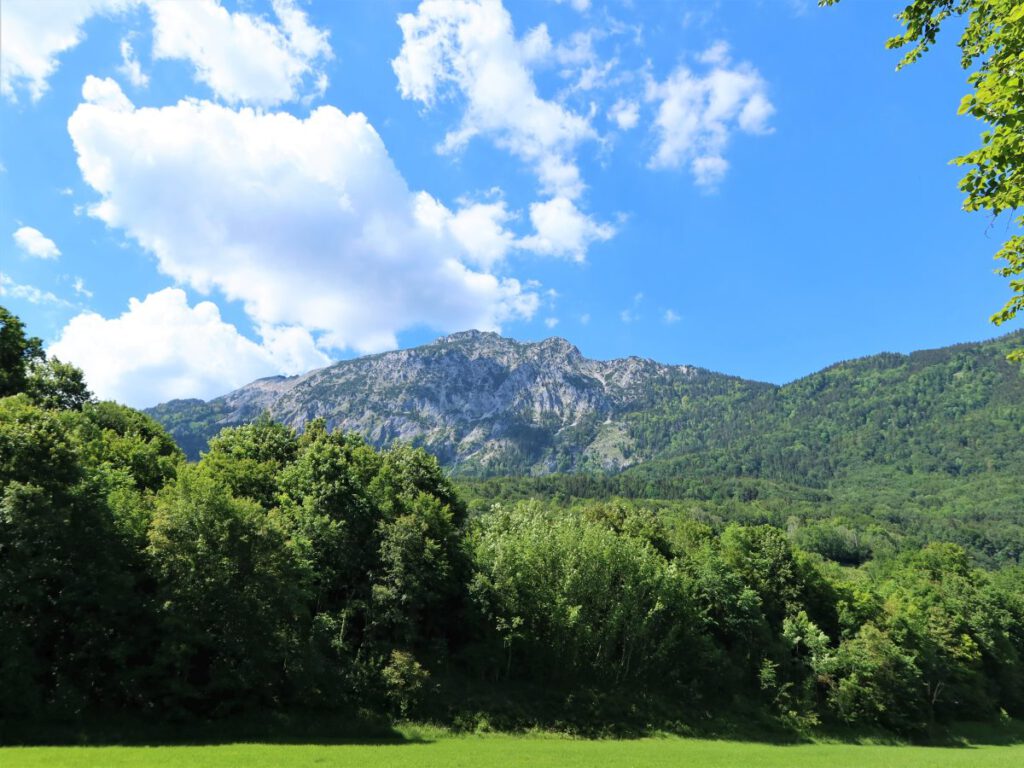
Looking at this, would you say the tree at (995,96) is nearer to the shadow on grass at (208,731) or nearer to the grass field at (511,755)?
the grass field at (511,755)

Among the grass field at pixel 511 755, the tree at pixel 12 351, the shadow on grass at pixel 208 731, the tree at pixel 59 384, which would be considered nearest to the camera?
the grass field at pixel 511 755

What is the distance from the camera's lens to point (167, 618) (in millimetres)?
30734

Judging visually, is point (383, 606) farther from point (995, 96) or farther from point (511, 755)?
point (995, 96)

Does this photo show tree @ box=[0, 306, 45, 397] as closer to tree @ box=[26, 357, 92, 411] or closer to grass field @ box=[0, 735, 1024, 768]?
tree @ box=[26, 357, 92, 411]

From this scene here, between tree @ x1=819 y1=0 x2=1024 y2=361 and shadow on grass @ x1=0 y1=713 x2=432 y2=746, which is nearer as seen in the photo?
tree @ x1=819 y1=0 x2=1024 y2=361

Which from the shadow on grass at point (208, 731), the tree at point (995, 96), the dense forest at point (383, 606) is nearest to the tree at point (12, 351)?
the dense forest at point (383, 606)

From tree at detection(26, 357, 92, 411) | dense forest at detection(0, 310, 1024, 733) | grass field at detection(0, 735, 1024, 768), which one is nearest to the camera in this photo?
grass field at detection(0, 735, 1024, 768)

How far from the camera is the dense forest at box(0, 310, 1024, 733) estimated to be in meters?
29.8

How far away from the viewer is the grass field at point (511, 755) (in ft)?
77.4

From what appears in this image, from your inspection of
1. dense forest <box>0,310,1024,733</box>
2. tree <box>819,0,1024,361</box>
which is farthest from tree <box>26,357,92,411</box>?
tree <box>819,0,1024,361</box>

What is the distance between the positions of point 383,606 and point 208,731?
12.9 metres

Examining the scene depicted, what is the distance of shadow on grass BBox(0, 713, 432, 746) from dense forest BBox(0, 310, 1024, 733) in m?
0.73

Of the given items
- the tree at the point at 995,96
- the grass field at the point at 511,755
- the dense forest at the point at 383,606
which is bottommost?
the grass field at the point at 511,755

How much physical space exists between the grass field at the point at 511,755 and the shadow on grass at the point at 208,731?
1211 mm
